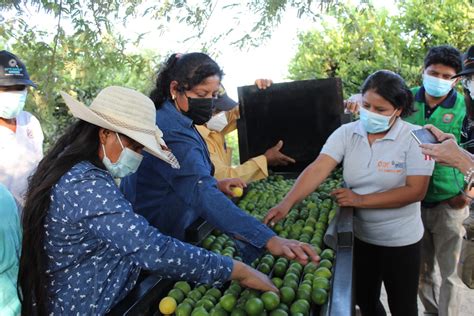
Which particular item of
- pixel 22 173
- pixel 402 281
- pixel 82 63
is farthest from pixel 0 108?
pixel 402 281

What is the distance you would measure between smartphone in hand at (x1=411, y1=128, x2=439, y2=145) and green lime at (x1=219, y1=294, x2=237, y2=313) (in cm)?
158

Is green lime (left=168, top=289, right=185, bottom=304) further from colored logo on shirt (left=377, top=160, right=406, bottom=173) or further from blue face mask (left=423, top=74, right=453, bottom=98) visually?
blue face mask (left=423, top=74, right=453, bottom=98)

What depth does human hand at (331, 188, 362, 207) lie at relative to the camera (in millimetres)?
3437

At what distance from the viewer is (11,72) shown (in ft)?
13.0

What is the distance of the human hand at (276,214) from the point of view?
332 cm

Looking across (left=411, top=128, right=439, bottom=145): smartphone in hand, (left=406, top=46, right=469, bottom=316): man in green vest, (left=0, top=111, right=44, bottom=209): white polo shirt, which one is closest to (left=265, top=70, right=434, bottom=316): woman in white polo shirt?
(left=411, top=128, right=439, bottom=145): smartphone in hand

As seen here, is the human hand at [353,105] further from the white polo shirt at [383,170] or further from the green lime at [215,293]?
the green lime at [215,293]

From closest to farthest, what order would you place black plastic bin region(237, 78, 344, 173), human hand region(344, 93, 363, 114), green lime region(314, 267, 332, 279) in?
green lime region(314, 267, 332, 279), human hand region(344, 93, 363, 114), black plastic bin region(237, 78, 344, 173)

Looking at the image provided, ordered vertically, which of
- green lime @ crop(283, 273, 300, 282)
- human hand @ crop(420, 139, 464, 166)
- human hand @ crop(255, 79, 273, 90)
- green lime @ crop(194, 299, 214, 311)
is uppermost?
human hand @ crop(420, 139, 464, 166)

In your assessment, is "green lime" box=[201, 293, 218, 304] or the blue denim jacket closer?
"green lime" box=[201, 293, 218, 304]

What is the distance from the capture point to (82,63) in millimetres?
5887

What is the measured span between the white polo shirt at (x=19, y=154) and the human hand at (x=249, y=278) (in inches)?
91.6

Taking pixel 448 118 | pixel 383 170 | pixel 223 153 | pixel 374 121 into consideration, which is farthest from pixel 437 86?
pixel 223 153

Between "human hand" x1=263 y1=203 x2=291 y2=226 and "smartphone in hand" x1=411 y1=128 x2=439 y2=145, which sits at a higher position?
"smartphone in hand" x1=411 y1=128 x2=439 y2=145
